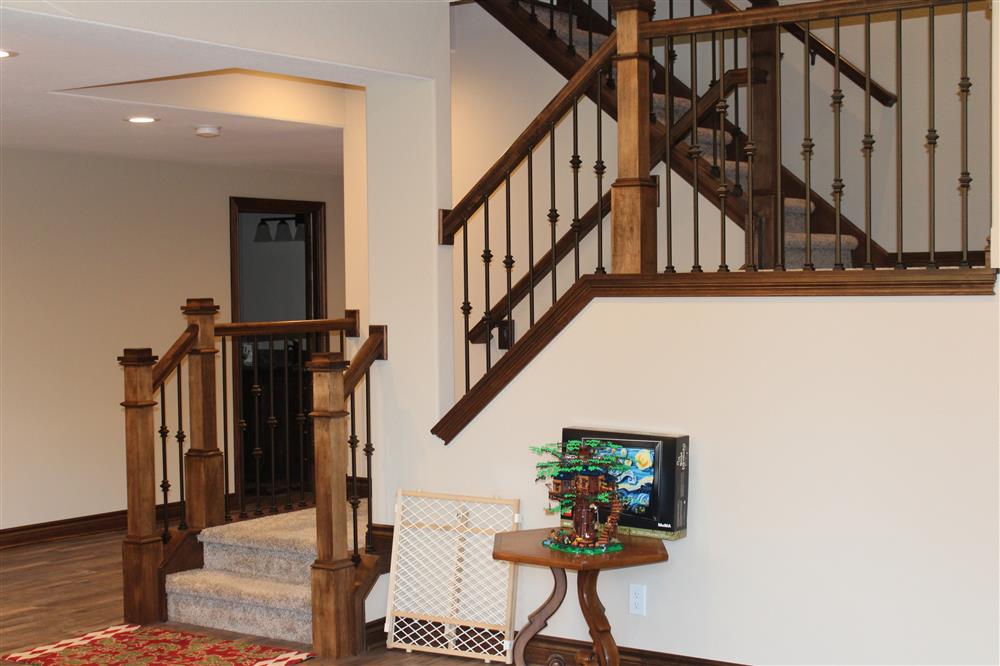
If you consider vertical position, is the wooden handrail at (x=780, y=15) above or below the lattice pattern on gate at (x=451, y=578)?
above

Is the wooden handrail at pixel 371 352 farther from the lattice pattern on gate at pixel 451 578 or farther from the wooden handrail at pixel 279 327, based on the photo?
the wooden handrail at pixel 279 327

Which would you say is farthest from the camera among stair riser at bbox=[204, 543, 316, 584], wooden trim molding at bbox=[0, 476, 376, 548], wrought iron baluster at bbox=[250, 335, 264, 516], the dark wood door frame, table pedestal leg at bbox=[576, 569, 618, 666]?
the dark wood door frame

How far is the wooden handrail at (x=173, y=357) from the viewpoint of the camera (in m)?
5.63

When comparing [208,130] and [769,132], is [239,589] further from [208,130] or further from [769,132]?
[769,132]

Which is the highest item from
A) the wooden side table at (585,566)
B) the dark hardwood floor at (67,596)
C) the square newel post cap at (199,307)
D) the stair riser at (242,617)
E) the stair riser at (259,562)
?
the square newel post cap at (199,307)

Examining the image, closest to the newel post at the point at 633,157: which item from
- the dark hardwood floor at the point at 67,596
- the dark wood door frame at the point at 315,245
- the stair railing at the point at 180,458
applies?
the stair railing at the point at 180,458

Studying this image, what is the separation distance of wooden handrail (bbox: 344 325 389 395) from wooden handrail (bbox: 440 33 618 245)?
51 centimetres

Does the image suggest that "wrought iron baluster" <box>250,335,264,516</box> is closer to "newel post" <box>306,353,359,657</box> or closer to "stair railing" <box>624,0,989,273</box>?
"newel post" <box>306,353,359,657</box>

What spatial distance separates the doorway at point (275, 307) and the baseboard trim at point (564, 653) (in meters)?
2.72

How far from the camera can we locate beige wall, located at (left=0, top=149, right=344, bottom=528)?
290 inches

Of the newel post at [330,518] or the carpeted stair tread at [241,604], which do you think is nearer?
the newel post at [330,518]

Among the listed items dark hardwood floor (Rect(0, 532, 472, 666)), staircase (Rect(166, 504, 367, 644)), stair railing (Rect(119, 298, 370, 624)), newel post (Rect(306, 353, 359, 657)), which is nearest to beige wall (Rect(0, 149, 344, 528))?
dark hardwood floor (Rect(0, 532, 472, 666))

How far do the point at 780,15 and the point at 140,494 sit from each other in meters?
3.51

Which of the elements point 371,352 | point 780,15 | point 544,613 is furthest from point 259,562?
point 780,15
